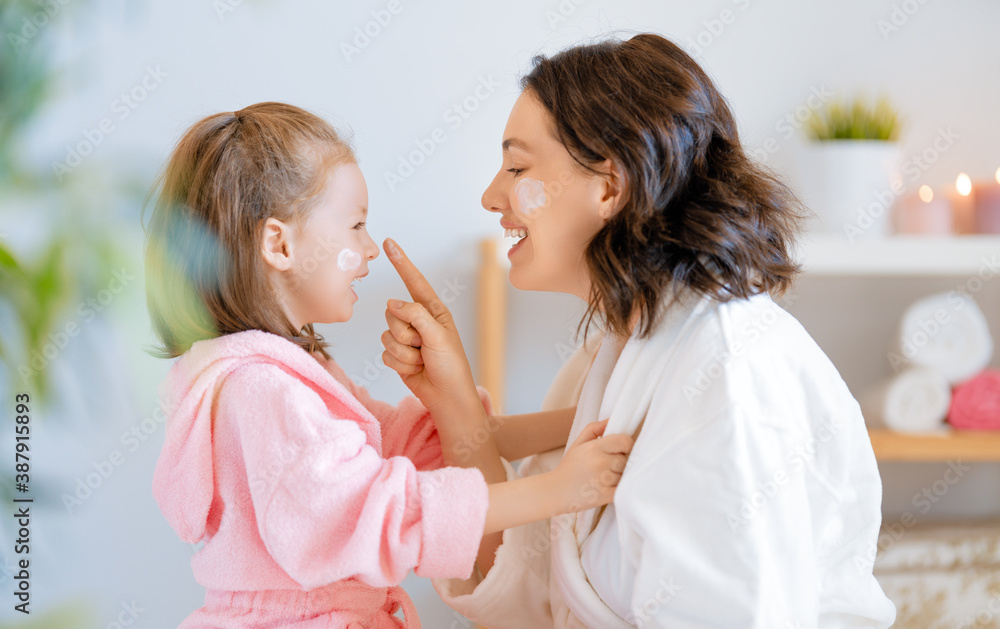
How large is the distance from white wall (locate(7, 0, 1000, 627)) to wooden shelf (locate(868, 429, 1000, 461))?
0.85 ft

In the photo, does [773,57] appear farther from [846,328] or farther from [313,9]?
[313,9]

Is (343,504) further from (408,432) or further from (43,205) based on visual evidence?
(43,205)

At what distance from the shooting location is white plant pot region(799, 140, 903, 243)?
1.33 metres

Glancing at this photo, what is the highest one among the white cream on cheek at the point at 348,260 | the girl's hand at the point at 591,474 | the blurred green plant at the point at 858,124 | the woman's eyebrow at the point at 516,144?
the woman's eyebrow at the point at 516,144

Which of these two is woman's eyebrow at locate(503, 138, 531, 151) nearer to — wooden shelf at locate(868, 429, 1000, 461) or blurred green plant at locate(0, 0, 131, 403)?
blurred green plant at locate(0, 0, 131, 403)

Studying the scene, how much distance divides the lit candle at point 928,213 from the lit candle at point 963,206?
45mm

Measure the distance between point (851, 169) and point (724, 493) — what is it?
80 centimetres

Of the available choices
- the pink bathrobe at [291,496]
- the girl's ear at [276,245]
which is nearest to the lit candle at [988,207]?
the pink bathrobe at [291,496]

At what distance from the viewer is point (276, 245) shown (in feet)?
3.00

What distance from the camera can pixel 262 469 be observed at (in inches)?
30.5

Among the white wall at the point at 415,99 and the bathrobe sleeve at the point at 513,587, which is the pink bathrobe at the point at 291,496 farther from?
the white wall at the point at 415,99

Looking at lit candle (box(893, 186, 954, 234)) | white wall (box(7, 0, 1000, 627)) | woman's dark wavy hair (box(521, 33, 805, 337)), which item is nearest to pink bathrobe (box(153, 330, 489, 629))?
woman's dark wavy hair (box(521, 33, 805, 337))

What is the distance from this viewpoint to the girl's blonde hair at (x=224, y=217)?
892mm

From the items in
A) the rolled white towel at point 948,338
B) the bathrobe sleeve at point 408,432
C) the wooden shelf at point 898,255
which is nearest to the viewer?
the bathrobe sleeve at point 408,432
